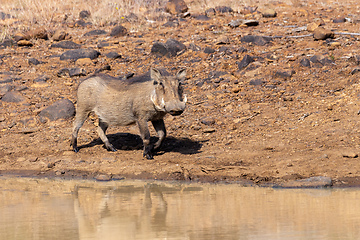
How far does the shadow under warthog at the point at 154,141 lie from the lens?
305 inches

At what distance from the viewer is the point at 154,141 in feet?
26.7

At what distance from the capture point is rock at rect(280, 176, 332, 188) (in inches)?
231

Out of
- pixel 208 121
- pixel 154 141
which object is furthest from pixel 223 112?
pixel 154 141

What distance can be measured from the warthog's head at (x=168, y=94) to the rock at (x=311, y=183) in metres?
1.77

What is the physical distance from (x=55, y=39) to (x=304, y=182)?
943 centimetres

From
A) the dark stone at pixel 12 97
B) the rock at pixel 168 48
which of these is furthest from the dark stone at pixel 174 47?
the dark stone at pixel 12 97

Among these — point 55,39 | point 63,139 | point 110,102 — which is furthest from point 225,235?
point 55,39

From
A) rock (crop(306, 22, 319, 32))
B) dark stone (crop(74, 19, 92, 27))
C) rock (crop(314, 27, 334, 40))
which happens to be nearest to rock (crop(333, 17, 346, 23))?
rock (crop(306, 22, 319, 32))

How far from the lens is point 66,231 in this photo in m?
4.22

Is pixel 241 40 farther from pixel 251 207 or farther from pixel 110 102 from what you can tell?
pixel 251 207

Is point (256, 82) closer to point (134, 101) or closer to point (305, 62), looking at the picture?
point (305, 62)

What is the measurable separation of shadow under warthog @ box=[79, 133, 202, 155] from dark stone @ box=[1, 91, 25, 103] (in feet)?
8.43

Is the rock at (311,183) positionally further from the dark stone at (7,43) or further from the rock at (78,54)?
the dark stone at (7,43)

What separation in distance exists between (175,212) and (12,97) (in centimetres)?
658
